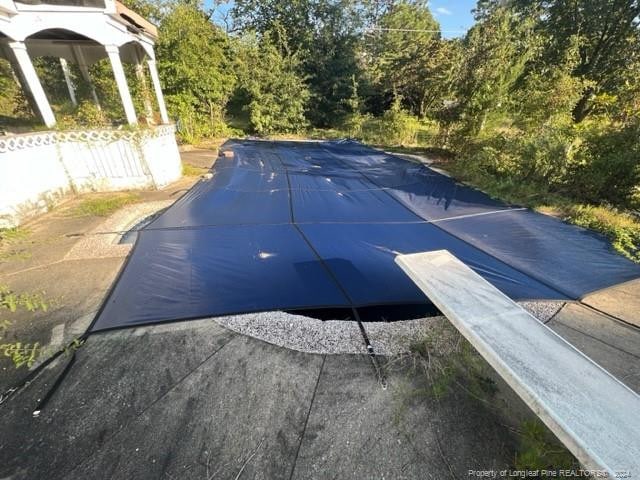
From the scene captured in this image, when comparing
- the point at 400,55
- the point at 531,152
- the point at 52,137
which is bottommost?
the point at 531,152

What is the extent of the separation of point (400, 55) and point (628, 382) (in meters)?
14.9

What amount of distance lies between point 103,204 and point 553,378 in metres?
5.42

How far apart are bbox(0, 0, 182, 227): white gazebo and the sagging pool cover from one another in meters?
1.10

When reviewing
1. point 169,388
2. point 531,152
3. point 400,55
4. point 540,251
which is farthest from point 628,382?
point 400,55

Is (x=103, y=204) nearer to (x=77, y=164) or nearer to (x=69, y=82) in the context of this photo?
(x=77, y=164)

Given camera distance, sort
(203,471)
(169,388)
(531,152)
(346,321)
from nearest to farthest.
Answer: (203,471), (169,388), (346,321), (531,152)

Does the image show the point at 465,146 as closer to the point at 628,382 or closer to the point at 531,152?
the point at 531,152

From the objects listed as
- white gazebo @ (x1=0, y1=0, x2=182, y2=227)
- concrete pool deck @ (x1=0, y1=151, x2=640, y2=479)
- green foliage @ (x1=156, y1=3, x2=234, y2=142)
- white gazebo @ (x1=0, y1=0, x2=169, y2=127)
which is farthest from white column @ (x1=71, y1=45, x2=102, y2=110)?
concrete pool deck @ (x1=0, y1=151, x2=640, y2=479)

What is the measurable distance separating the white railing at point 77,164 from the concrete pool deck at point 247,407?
8.03 ft

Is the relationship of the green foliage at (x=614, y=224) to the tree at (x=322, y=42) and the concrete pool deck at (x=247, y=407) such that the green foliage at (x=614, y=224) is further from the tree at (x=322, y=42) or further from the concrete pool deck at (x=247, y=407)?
the tree at (x=322, y=42)

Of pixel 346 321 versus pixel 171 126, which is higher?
pixel 171 126

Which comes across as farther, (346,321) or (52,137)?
(52,137)

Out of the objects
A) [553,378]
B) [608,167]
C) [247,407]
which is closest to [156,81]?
[247,407]

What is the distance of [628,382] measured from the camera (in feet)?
5.84
